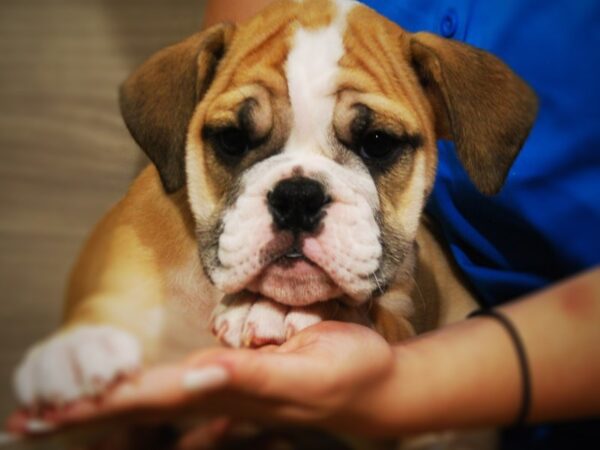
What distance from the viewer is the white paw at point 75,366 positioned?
1.95ft

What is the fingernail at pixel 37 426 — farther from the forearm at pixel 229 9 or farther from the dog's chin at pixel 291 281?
the forearm at pixel 229 9

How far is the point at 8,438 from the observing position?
597mm

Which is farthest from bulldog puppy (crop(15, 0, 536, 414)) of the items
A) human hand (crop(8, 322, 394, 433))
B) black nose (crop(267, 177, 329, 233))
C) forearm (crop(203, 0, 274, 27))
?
forearm (crop(203, 0, 274, 27))

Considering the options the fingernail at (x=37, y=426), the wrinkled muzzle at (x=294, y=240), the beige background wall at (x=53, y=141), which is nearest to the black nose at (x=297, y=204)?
the wrinkled muzzle at (x=294, y=240)

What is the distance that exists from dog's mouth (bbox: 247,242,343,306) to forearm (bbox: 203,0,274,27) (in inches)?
24.8

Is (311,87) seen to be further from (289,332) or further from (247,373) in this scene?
(247,373)

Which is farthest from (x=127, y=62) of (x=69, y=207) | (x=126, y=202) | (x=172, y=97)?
(x=69, y=207)

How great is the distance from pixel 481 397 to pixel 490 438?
2.8 inches

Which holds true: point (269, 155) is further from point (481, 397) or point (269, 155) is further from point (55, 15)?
point (481, 397)

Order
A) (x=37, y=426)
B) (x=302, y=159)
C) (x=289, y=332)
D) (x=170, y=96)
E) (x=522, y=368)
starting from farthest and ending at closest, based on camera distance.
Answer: (x=170, y=96) < (x=302, y=159) < (x=289, y=332) < (x=522, y=368) < (x=37, y=426)

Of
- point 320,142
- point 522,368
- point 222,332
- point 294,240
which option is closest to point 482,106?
point 320,142

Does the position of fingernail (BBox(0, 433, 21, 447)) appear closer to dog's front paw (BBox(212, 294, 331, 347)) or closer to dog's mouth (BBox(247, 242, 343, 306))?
dog's front paw (BBox(212, 294, 331, 347))

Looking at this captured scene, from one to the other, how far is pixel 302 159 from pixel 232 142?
0.41ft

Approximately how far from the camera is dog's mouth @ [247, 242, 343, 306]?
102 centimetres
